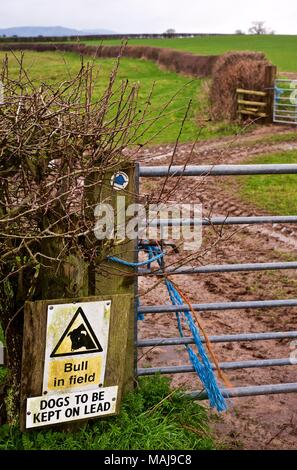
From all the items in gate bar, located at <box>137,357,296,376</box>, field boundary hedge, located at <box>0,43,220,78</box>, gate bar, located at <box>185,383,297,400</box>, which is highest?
field boundary hedge, located at <box>0,43,220,78</box>

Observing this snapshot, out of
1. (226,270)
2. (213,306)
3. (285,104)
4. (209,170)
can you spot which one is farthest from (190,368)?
(285,104)

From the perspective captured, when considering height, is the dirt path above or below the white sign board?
below

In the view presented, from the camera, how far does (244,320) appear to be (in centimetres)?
676

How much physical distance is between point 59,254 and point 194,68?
105ft

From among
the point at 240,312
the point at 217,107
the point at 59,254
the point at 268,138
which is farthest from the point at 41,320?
Result: the point at 217,107

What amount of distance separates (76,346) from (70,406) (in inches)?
11.6

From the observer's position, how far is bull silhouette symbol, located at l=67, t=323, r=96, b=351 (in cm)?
344

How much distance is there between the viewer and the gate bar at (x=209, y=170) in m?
3.76

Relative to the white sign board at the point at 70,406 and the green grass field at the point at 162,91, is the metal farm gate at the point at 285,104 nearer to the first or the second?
the green grass field at the point at 162,91

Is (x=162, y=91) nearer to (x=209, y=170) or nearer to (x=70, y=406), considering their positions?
(x=209, y=170)

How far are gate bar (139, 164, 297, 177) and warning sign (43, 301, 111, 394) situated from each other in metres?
0.74

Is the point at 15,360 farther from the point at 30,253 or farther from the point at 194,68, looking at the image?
the point at 194,68

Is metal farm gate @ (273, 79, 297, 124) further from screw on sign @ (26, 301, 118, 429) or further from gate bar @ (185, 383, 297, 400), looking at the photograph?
screw on sign @ (26, 301, 118, 429)

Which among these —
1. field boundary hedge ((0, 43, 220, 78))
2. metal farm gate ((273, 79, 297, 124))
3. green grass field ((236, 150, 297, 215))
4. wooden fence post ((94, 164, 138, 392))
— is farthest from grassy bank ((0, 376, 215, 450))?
field boundary hedge ((0, 43, 220, 78))
